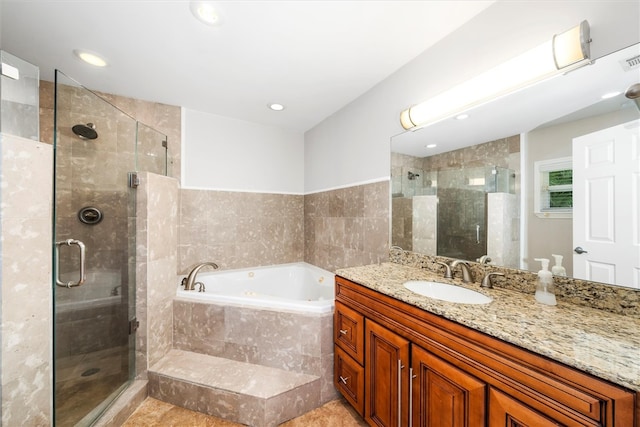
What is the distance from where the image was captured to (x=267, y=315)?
1.66m

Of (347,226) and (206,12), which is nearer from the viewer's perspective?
(206,12)

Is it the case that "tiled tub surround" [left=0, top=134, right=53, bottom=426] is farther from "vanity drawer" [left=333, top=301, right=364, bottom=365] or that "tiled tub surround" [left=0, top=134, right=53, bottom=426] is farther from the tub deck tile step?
"vanity drawer" [left=333, top=301, right=364, bottom=365]

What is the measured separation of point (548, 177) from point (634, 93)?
359 millimetres

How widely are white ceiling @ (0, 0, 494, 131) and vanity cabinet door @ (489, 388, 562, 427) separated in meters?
1.71

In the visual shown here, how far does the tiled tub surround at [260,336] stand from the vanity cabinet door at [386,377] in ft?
→ 1.31

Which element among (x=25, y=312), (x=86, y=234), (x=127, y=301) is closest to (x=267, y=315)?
(x=127, y=301)

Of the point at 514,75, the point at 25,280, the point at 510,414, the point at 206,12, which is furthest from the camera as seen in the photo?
the point at 206,12

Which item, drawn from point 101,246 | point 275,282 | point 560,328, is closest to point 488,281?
point 560,328

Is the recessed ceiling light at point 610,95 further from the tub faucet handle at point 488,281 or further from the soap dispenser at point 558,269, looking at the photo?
the tub faucet handle at point 488,281

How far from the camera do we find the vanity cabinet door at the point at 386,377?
1031 mm

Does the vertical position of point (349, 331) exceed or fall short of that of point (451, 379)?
it falls short

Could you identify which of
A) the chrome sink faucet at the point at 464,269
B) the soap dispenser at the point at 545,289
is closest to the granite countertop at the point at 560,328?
the soap dispenser at the point at 545,289

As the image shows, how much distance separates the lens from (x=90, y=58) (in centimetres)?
166

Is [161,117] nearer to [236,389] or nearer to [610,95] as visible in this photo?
[236,389]
